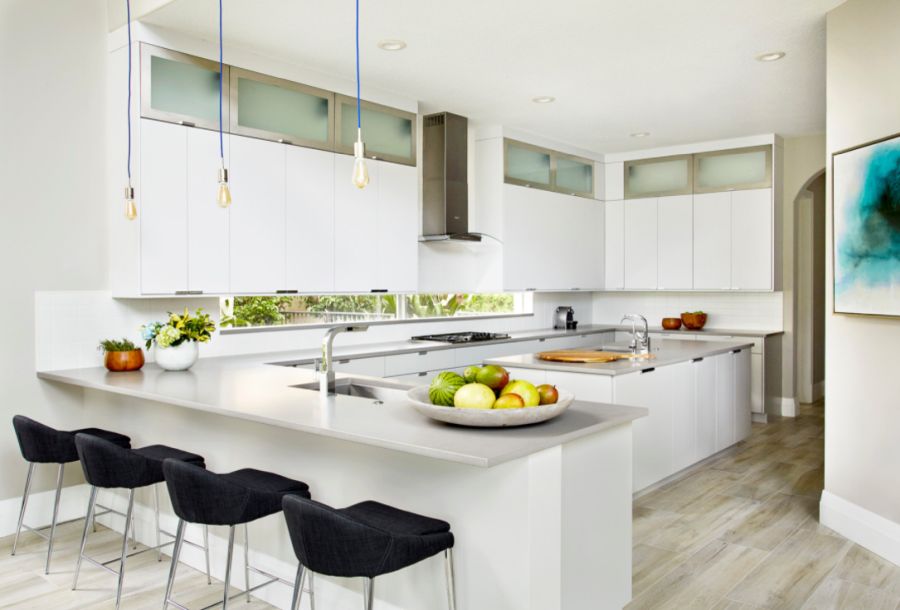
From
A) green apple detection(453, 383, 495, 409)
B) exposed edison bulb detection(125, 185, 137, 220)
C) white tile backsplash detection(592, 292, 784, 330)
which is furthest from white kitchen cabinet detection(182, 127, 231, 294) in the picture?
white tile backsplash detection(592, 292, 784, 330)

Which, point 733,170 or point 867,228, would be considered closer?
point 867,228

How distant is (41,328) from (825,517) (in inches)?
177

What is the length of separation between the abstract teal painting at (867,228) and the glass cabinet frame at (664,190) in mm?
3518

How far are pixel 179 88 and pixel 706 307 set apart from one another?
229 inches

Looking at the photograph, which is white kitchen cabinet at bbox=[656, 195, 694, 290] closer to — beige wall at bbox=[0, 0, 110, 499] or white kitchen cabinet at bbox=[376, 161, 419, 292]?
white kitchen cabinet at bbox=[376, 161, 419, 292]

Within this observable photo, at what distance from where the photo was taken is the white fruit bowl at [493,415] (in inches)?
87.7

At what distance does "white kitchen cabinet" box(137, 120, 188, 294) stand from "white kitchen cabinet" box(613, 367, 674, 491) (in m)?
2.66

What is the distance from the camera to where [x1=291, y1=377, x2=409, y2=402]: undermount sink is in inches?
130

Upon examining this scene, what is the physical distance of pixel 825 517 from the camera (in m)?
3.97

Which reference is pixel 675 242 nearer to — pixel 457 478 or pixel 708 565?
pixel 708 565

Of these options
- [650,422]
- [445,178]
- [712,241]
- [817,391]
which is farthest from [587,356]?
[817,391]

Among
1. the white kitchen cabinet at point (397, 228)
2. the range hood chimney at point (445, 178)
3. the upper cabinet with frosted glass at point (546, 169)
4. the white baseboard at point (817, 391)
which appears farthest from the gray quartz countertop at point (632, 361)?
the white baseboard at point (817, 391)

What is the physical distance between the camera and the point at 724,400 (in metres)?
5.53

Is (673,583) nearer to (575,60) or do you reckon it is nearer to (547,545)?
(547,545)
